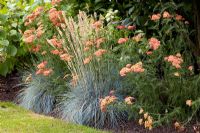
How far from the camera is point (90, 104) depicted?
231 inches

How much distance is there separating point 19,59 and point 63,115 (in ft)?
7.85

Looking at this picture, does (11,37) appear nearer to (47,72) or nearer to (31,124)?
(47,72)

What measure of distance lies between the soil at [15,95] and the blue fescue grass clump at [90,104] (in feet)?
0.55

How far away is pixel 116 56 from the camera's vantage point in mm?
5977

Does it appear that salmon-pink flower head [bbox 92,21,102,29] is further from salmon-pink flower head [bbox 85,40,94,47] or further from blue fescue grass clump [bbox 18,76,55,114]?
blue fescue grass clump [bbox 18,76,55,114]

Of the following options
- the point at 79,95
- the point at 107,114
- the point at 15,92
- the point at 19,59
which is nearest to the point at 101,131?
the point at 107,114

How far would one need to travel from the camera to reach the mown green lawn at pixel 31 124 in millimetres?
5457

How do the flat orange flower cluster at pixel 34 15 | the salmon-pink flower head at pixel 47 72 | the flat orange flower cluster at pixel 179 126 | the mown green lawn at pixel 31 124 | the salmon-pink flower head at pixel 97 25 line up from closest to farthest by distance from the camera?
the flat orange flower cluster at pixel 179 126 → the mown green lawn at pixel 31 124 → the salmon-pink flower head at pixel 97 25 → the salmon-pink flower head at pixel 47 72 → the flat orange flower cluster at pixel 34 15

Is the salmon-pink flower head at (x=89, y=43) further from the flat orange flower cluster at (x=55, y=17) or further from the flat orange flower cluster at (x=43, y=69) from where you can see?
the flat orange flower cluster at (x=55, y=17)

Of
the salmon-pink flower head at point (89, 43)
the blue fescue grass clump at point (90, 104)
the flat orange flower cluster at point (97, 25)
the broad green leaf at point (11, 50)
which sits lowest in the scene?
the blue fescue grass clump at point (90, 104)

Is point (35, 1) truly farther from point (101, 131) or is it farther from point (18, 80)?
point (101, 131)

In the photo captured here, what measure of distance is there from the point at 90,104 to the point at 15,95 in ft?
7.10

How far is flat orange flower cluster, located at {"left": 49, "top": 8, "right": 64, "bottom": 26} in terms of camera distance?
6.75 meters

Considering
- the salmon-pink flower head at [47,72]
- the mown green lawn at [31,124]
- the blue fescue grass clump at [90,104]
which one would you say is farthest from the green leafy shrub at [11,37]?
the blue fescue grass clump at [90,104]
